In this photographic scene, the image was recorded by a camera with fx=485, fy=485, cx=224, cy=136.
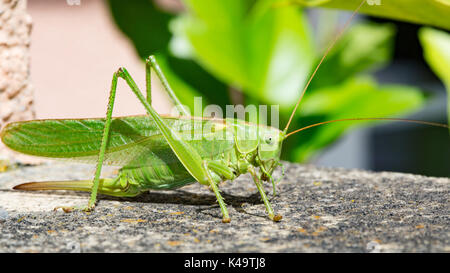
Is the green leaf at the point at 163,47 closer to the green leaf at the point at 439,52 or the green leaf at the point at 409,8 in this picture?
the green leaf at the point at 439,52

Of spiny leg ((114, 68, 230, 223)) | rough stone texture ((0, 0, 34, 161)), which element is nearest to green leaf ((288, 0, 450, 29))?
spiny leg ((114, 68, 230, 223))

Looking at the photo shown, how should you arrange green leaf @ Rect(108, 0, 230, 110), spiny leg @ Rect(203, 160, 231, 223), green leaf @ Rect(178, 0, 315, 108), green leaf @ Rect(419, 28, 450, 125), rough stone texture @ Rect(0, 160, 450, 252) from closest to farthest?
rough stone texture @ Rect(0, 160, 450, 252), spiny leg @ Rect(203, 160, 231, 223), green leaf @ Rect(419, 28, 450, 125), green leaf @ Rect(178, 0, 315, 108), green leaf @ Rect(108, 0, 230, 110)

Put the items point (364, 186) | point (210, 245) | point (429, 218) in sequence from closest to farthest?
point (210, 245) < point (429, 218) < point (364, 186)

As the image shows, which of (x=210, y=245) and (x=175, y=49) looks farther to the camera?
(x=175, y=49)

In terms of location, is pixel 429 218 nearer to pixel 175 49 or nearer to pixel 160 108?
pixel 175 49

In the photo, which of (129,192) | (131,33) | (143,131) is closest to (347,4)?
(143,131)

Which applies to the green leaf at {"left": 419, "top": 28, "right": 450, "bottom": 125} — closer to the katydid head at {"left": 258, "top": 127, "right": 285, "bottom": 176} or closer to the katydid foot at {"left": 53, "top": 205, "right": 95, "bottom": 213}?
the katydid head at {"left": 258, "top": 127, "right": 285, "bottom": 176}

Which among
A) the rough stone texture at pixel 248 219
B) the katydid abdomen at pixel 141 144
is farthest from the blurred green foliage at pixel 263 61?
the katydid abdomen at pixel 141 144
